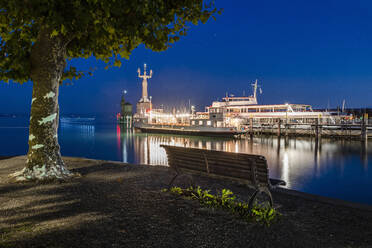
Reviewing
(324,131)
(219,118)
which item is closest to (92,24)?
(219,118)

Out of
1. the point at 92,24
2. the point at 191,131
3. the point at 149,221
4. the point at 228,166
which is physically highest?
the point at 92,24

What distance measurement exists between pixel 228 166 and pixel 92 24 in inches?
205

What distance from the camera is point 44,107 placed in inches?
288

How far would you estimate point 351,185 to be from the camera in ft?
44.8

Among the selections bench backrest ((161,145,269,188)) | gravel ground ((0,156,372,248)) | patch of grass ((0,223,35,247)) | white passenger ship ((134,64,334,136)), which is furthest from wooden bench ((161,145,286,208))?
white passenger ship ((134,64,334,136))

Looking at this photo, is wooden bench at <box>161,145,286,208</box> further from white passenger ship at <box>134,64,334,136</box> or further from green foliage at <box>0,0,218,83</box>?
A: white passenger ship at <box>134,64,334,136</box>

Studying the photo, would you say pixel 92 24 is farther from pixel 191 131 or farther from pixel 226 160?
pixel 191 131

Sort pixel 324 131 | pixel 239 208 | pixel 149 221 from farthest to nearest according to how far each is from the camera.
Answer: pixel 324 131 < pixel 239 208 < pixel 149 221

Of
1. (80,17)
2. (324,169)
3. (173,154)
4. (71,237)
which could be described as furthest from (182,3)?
(324,169)

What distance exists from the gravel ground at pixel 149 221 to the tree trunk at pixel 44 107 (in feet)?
3.08

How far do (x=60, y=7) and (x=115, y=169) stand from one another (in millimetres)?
5212

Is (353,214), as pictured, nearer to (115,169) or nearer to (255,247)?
(255,247)

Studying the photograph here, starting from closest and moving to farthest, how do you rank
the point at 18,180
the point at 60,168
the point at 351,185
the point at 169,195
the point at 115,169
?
the point at 169,195
the point at 18,180
the point at 60,168
the point at 115,169
the point at 351,185

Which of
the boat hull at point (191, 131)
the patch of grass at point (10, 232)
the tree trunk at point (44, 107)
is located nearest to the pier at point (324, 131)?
the boat hull at point (191, 131)
